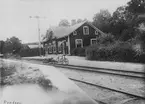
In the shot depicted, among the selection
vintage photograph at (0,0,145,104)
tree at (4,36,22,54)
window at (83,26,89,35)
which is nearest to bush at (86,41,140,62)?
vintage photograph at (0,0,145,104)

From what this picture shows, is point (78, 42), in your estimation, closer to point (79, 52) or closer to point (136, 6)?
point (79, 52)

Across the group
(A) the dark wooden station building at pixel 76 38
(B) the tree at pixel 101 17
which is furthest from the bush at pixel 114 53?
(B) the tree at pixel 101 17

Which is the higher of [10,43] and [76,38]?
[76,38]

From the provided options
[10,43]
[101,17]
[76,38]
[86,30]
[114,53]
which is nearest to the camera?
[10,43]

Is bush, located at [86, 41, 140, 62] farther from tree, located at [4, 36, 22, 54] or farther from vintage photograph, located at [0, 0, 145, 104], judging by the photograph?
tree, located at [4, 36, 22, 54]

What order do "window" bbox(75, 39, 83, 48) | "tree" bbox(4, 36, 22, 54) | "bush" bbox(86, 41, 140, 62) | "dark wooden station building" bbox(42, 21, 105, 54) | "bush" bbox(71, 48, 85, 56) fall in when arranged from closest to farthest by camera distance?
"tree" bbox(4, 36, 22, 54) < "bush" bbox(86, 41, 140, 62) < "bush" bbox(71, 48, 85, 56) < "dark wooden station building" bbox(42, 21, 105, 54) < "window" bbox(75, 39, 83, 48)

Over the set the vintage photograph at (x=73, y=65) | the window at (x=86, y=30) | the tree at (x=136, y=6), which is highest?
the tree at (x=136, y=6)

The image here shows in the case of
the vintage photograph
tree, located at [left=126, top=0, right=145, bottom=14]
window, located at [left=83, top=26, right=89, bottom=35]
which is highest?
tree, located at [left=126, top=0, right=145, bottom=14]

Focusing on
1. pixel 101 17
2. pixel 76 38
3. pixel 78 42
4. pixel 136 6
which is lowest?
pixel 78 42

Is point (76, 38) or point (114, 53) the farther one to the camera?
point (76, 38)

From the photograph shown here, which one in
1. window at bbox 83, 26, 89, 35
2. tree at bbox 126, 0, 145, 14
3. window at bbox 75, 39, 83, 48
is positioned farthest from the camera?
tree at bbox 126, 0, 145, 14

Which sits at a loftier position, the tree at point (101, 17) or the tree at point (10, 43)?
the tree at point (101, 17)

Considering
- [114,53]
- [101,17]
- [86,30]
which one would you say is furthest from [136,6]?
[101,17]

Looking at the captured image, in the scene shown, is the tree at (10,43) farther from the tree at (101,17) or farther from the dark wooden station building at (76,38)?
the tree at (101,17)
